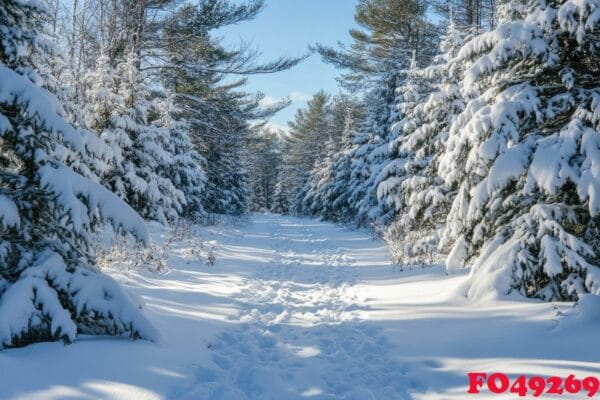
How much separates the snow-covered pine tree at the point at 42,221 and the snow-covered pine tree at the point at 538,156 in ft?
16.0

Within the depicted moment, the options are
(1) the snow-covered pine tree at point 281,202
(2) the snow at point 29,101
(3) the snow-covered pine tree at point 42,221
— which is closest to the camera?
(3) the snow-covered pine tree at point 42,221

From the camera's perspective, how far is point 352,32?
2358cm

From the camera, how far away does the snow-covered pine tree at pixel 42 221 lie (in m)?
3.88

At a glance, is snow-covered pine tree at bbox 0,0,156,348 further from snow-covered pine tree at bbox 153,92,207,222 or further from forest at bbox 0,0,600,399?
snow-covered pine tree at bbox 153,92,207,222

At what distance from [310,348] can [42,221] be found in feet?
11.5

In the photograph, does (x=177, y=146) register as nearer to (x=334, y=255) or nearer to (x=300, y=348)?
(x=334, y=255)

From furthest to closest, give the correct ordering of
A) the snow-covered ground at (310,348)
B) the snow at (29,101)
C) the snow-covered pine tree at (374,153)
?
the snow-covered pine tree at (374,153)
the snow at (29,101)
the snow-covered ground at (310,348)

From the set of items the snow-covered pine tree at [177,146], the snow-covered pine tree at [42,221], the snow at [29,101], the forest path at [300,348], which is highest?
the snow-covered pine tree at [177,146]

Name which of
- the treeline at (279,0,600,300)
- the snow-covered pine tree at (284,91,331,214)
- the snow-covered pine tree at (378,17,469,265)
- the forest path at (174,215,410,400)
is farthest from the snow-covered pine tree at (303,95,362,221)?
the treeline at (279,0,600,300)

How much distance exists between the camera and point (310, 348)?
5.06 meters

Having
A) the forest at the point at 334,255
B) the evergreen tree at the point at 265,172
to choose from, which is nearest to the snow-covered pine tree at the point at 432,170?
the forest at the point at 334,255

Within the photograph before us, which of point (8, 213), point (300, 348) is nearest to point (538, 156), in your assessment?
point (300, 348)

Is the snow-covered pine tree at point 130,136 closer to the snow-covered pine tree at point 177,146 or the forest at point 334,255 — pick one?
the forest at point 334,255

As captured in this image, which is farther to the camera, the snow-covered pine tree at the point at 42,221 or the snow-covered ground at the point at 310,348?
the snow-covered pine tree at the point at 42,221
